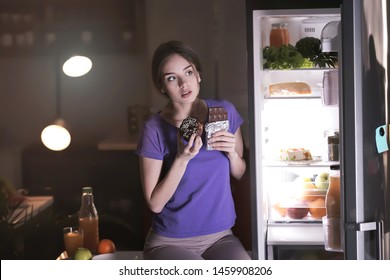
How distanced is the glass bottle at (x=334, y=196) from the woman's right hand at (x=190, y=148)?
49cm

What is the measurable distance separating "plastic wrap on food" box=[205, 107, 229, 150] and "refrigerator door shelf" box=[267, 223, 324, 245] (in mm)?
471

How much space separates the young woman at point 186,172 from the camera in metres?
2.65

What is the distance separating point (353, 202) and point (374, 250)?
18 centimetres

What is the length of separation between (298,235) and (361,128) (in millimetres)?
943

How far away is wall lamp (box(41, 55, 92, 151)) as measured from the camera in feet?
9.58

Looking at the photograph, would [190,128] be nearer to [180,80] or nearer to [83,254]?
[180,80]

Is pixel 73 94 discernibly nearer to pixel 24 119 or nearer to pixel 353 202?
pixel 24 119

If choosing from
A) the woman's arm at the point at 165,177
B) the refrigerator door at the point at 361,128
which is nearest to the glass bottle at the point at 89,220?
the woman's arm at the point at 165,177

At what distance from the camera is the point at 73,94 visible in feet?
9.66

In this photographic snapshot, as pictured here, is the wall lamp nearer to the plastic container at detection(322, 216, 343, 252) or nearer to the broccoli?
the broccoli

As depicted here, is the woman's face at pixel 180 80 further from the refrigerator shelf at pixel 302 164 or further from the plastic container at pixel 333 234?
the plastic container at pixel 333 234

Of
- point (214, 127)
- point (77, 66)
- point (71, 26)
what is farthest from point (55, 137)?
point (214, 127)

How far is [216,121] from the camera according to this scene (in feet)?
8.95
